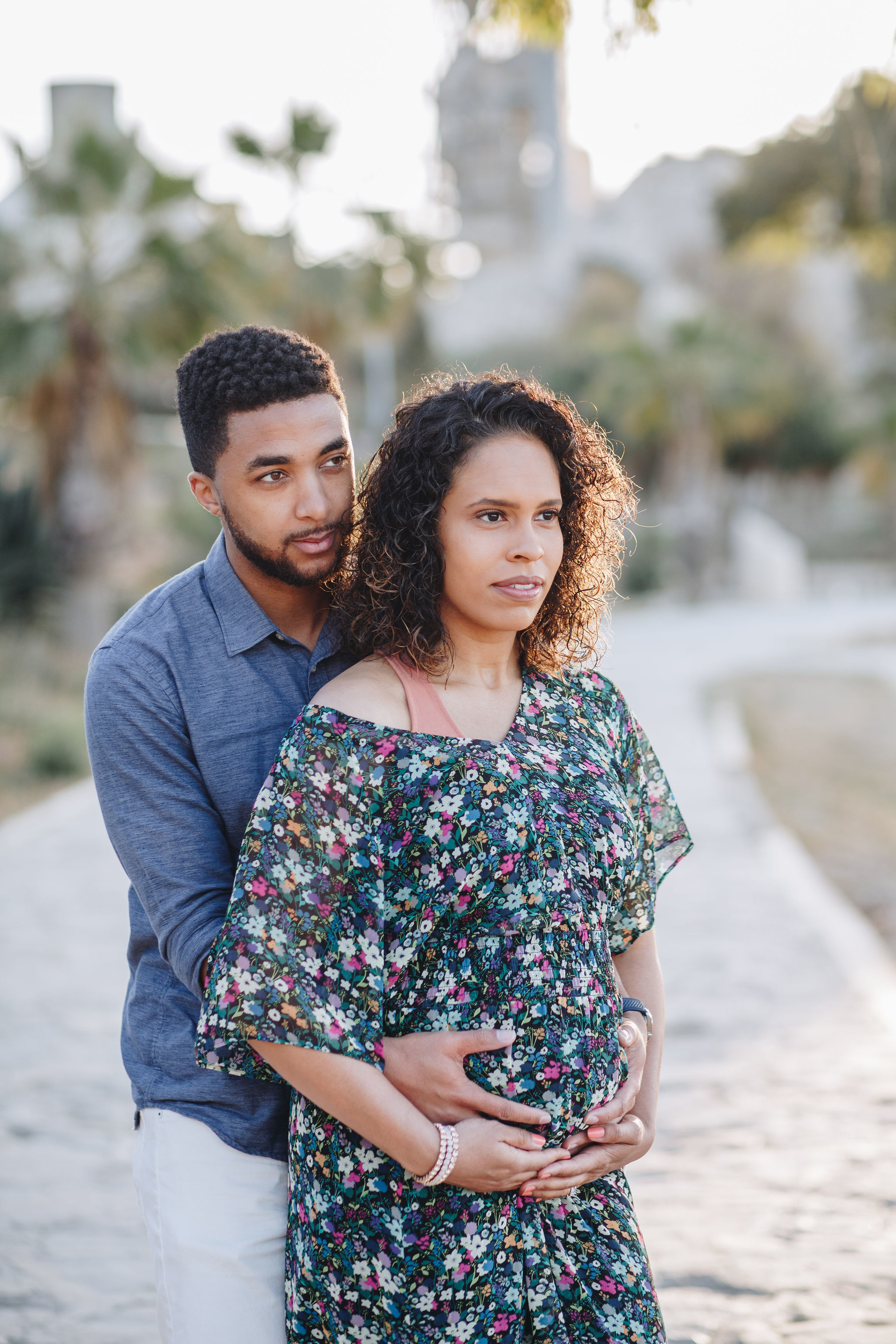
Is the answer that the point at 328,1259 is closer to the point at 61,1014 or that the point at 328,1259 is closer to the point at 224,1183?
the point at 224,1183

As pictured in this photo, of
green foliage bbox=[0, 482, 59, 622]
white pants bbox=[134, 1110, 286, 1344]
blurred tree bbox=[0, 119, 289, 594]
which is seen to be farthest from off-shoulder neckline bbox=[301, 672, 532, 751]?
green foliage bbox=[0, 482, 59, 622]

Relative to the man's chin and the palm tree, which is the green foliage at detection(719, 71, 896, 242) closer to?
the palm tree

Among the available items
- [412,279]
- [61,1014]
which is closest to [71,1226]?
[61,1014]

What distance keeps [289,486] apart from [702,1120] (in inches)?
136

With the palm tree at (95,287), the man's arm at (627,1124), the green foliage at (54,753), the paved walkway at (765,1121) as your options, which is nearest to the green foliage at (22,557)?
the palm tree at (95,287)

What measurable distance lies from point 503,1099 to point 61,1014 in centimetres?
447

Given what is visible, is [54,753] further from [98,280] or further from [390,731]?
[390,731]

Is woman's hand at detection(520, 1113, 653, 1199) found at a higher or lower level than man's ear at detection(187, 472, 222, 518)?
lower

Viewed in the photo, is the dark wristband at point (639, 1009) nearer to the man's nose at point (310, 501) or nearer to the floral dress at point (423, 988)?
the floral dress at point (423, 988)

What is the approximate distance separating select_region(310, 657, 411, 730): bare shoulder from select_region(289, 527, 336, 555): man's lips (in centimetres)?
25

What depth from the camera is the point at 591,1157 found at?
2.00 metres

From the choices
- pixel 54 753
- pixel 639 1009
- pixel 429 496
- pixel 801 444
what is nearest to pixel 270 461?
pixel 429 496

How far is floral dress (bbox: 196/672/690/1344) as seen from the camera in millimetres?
1878

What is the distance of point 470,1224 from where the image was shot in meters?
1.92
